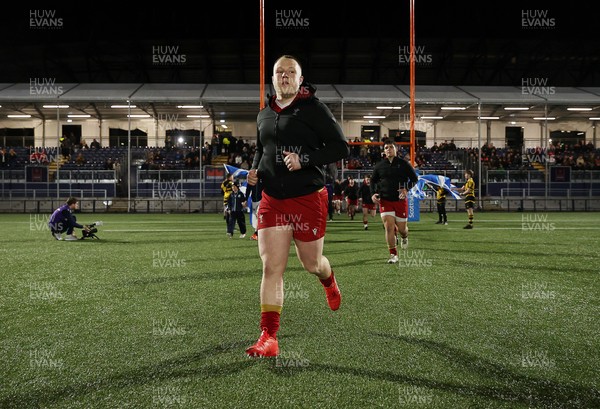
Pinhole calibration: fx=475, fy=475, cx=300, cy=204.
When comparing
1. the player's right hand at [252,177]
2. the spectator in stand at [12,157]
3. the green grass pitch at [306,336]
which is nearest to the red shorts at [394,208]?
the green grass pitch at [306,336]

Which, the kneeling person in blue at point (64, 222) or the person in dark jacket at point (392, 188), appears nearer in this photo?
the person in dark jacket at point (392, 188)

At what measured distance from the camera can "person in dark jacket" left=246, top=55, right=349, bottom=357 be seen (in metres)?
4.04

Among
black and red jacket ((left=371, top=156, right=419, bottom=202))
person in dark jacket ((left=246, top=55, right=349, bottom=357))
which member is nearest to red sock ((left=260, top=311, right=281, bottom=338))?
person in dark jacket ((left=246, top=55, right=349, bottom=357))

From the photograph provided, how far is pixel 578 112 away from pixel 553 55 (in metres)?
5.99

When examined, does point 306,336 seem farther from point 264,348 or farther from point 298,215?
point 298,215

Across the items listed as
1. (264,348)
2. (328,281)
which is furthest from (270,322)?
(328,281)

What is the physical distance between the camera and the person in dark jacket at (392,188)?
30.7ft

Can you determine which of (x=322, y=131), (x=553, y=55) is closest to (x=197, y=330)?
(x=322, y=131)

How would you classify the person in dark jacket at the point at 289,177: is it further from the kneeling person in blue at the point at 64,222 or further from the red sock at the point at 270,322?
the kneeling person in blue at the point at 64,222

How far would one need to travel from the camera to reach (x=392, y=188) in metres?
9.34

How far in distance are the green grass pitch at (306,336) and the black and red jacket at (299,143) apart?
4.68 feet

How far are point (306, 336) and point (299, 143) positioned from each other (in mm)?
1831

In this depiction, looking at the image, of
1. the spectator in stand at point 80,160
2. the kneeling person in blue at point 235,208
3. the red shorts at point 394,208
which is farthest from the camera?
the spectator in stand at point 80,160

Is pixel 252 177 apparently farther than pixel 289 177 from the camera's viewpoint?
Yes
